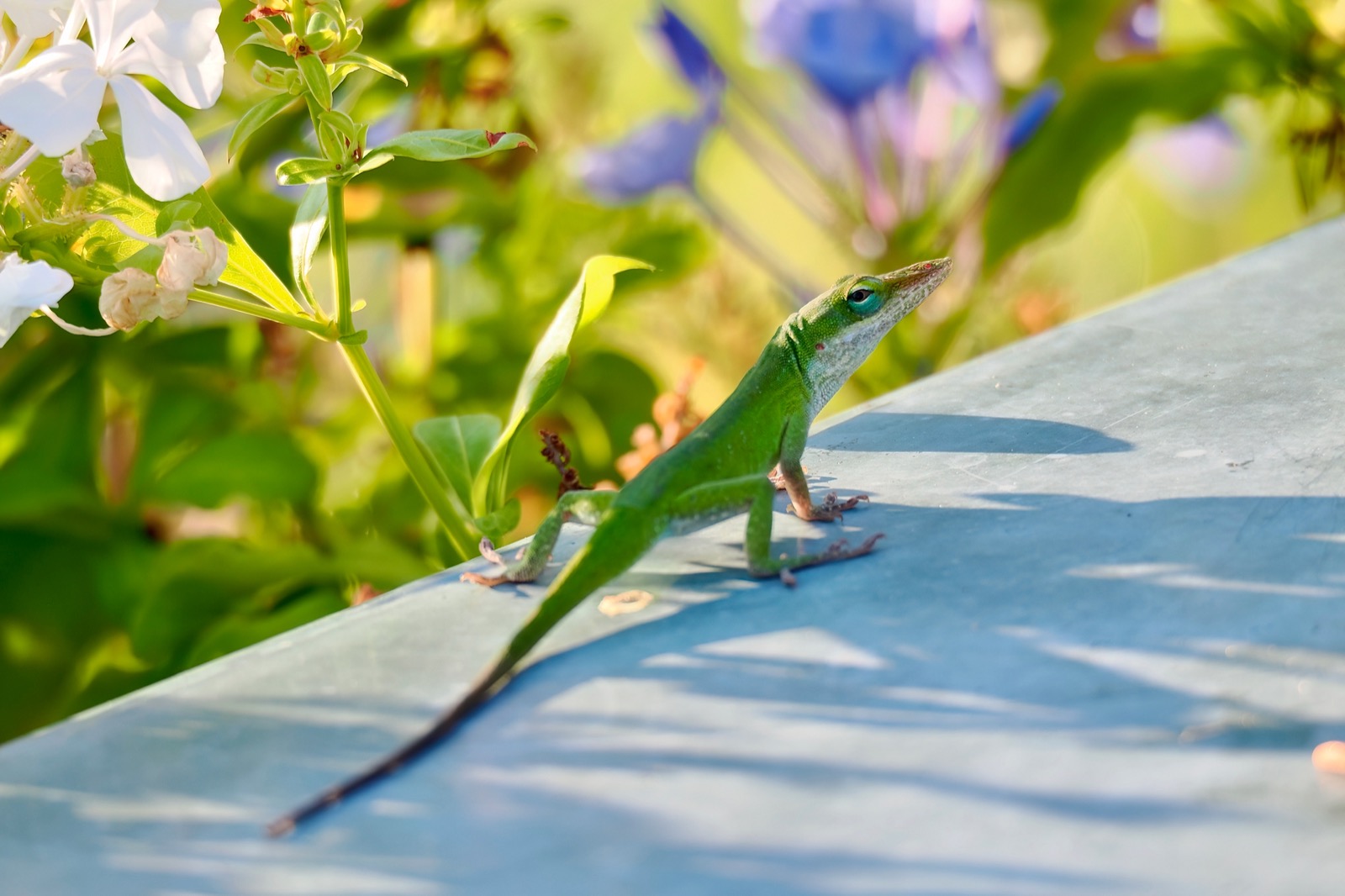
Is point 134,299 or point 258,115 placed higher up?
point 258,115

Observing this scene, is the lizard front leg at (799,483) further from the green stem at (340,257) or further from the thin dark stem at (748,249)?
the thin dark stem at (748,249)

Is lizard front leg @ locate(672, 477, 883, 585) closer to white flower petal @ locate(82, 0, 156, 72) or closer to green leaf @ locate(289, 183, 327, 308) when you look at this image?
green leaf @ locate(289, 183, 327, 308)

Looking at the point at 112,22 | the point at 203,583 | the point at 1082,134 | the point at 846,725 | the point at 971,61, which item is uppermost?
the point at 112,22

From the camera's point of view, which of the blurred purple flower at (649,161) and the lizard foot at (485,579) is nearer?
the lizard foot at (485,579)

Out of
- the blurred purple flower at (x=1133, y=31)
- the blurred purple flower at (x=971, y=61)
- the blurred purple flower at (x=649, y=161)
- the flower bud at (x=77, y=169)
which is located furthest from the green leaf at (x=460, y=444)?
the blurred purple flower at (x=1133, y=31)

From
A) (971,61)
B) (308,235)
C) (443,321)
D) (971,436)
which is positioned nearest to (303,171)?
(308,235)

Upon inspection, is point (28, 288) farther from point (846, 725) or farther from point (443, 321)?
point (443, 321)
